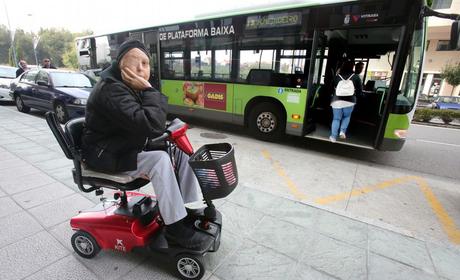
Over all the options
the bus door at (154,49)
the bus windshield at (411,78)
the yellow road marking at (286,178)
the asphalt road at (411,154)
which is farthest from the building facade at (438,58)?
the yellow road marking at (286,178)

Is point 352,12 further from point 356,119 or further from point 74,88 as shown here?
point 74,88

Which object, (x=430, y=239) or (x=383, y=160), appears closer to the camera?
(x=430, y=239)

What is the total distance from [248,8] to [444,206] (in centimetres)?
531

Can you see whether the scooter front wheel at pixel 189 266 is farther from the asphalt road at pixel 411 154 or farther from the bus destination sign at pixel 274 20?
the bus destination sign at pixel 274 20

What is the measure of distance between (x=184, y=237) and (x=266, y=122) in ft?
14.9

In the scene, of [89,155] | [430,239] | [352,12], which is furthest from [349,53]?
[89,155]

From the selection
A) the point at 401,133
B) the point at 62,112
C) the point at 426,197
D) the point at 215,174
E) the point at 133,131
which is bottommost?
the point at 426,197

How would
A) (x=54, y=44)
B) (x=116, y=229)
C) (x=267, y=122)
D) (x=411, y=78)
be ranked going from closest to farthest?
1. (x=116, y=229)
2. (x=411, y=78)
3. (x=267, y=122)
4. (x=54, y=44)

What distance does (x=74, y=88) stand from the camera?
7.05 meters

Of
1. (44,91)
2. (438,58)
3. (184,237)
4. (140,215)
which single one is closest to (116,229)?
(140,215)

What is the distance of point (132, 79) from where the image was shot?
182 cm

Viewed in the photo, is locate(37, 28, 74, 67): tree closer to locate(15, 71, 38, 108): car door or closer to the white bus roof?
locate(15, 71, 38, 108): car door

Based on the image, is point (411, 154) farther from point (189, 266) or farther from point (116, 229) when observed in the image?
point (116, 229)

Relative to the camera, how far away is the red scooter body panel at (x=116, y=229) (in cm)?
204
